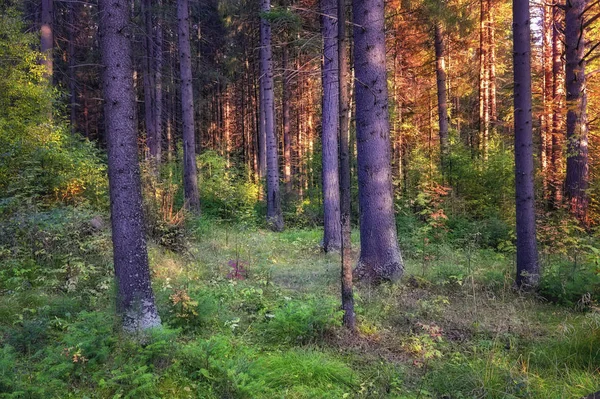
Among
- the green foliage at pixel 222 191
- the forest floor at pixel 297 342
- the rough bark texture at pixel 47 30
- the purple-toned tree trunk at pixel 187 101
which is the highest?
the rough bark texture at pixel 47 30

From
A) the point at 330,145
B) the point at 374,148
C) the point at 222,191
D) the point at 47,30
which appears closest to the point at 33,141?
the point at 47,30

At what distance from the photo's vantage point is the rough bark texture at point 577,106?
9703mm

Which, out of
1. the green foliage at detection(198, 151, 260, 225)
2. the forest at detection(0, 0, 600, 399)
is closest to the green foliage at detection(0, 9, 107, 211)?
the forest at detection(0, 0, 600, 399)

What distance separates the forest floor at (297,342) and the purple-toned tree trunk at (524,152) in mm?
400

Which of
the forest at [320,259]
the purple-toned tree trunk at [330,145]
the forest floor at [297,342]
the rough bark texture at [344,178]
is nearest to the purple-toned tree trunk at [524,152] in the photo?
the forest at [320,259]

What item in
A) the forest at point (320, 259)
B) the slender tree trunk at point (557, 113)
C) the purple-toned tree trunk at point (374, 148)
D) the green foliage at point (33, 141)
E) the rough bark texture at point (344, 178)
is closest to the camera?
the forest at point (320, 259)

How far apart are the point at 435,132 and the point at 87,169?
596 inches

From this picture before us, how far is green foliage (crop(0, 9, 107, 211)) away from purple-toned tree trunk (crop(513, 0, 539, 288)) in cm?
933

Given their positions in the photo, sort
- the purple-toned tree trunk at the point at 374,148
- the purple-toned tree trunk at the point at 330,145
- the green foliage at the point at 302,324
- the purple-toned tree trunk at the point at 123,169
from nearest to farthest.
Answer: the purple-toned tree trunk at the point at 123,169 → the green foliage at the point at 302,324 → the purple-toned tree trunk at the point at 374,148 → the purple-toned tree trunk at the point at 330,145

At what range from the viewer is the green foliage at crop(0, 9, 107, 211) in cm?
930

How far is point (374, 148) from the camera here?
6988mm

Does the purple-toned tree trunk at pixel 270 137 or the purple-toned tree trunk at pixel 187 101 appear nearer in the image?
the purple-toned tree trunk at pixel 187 101

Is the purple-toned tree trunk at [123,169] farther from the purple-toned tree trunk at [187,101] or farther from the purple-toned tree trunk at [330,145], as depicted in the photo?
the purple-toned tree trunk at [187,101]

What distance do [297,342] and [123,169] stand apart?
272cm
